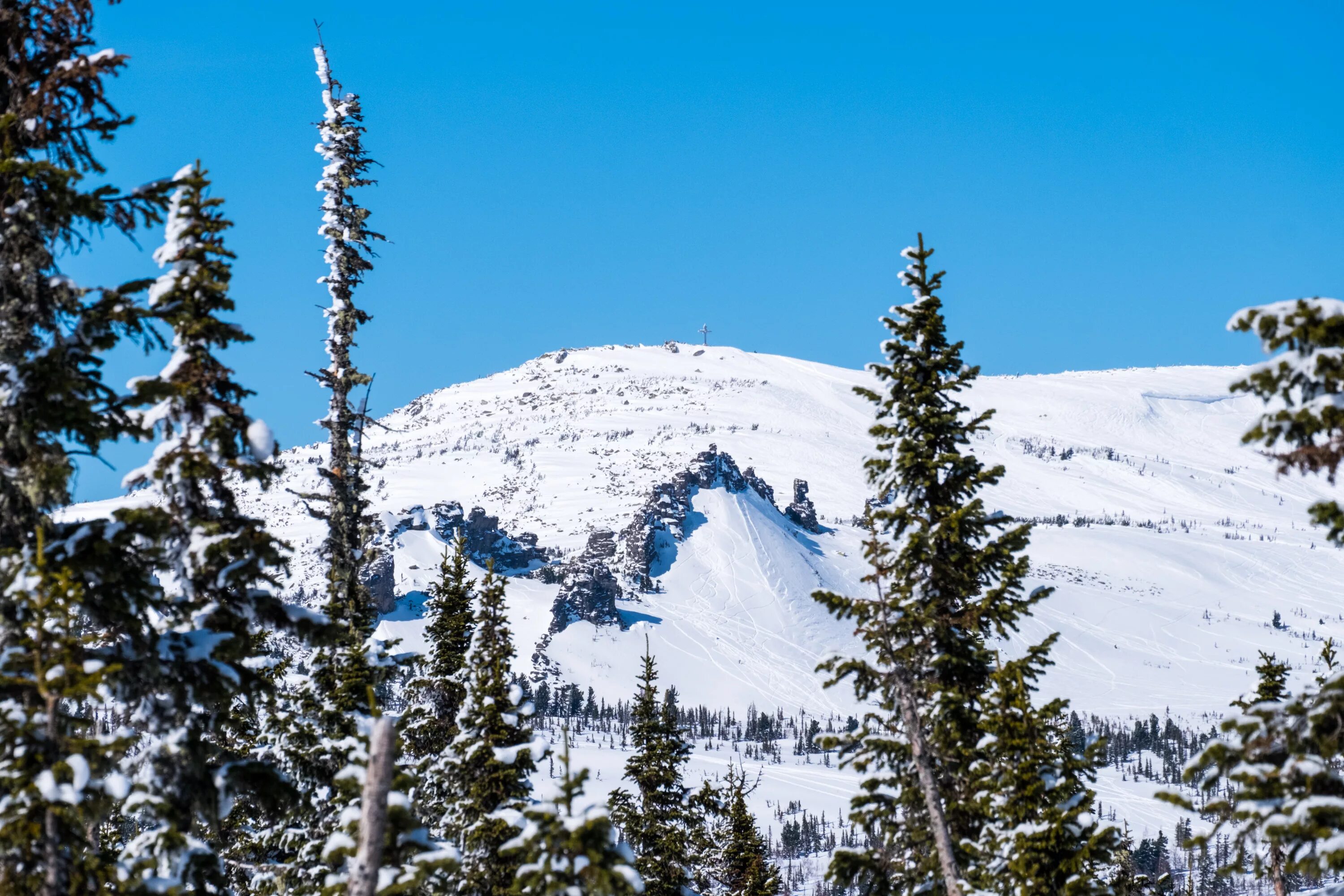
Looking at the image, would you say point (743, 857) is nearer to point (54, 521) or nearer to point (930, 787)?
point (930, 787)

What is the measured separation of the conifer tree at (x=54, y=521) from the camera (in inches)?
397

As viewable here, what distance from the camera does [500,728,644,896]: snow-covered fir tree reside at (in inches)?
496

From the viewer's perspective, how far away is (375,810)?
10391 mm

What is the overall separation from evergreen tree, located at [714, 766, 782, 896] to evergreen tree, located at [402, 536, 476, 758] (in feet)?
49.8

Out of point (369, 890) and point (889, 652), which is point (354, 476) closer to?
point (889, 652)

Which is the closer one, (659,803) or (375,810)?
(375,810)

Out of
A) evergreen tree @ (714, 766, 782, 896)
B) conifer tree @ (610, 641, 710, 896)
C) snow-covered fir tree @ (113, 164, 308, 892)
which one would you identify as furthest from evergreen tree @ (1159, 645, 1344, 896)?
evergreen tree @ (714, 766, 782, 896)

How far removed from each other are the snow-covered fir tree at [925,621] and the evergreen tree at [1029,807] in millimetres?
163

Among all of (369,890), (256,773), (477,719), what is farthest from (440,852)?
(477,719)

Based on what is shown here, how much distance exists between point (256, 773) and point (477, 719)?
7.03 metres

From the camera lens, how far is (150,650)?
38.4ft

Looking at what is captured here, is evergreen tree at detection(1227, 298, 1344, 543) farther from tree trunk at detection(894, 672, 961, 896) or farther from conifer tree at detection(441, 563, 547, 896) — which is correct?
conifer tree at detection(441, 563, 547, 896)

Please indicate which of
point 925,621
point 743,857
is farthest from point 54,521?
point 743,857

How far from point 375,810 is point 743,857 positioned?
32.3 metres
